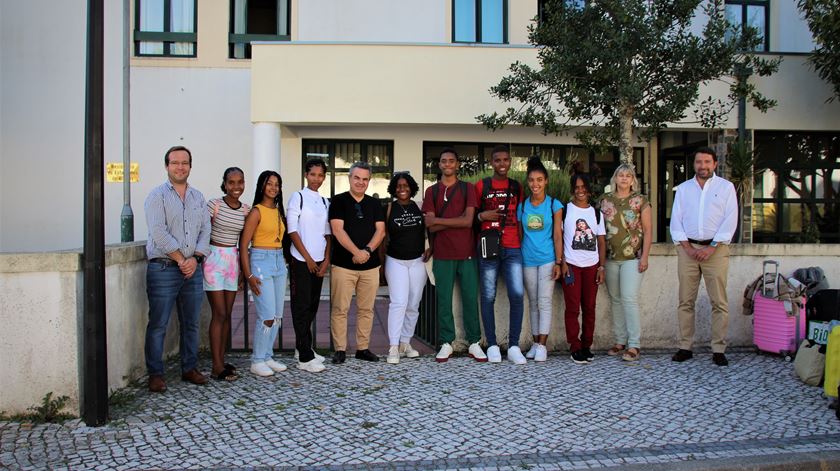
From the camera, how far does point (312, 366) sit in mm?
5945

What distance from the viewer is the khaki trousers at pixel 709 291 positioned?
6320mm

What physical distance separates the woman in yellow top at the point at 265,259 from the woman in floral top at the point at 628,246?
314 centimetres

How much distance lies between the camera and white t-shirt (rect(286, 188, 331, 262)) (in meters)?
5.86

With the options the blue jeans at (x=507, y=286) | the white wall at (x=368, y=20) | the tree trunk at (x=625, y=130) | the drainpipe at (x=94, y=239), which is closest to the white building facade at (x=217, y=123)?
the white wall at (x=368, y=20)

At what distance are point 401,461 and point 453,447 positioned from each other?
1.25 feet

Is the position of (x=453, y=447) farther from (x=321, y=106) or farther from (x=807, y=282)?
(x=321, y=106)

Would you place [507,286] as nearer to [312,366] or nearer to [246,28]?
[312,366]

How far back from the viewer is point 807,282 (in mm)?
6750

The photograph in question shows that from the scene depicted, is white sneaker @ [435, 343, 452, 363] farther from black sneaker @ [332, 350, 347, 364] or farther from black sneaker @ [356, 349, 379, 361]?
black sneaker @ [332, 350, 347, 364]

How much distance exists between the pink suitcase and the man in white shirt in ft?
1.93

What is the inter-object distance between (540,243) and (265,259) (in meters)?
2.54

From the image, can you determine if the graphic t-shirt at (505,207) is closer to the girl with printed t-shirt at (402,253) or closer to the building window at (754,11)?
the girl with printed t-shirt at (402,253)

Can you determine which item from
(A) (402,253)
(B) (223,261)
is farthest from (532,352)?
(B) (223,261)

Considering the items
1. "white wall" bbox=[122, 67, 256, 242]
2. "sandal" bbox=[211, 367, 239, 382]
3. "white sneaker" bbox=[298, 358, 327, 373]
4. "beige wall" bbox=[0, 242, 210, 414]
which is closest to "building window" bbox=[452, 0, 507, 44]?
"white wall" bbox=[122, 67, 256, 242]
